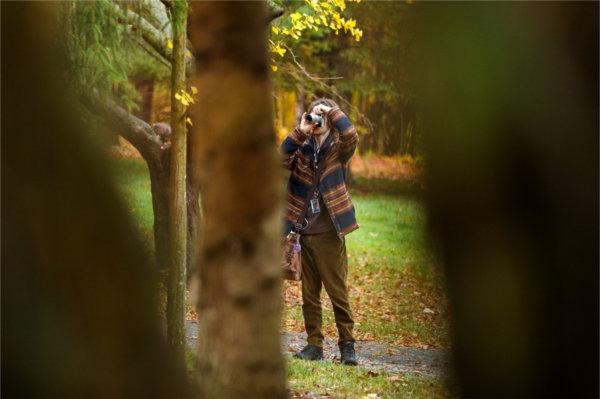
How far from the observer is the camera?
28.4 feet

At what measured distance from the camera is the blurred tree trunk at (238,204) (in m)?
3.47

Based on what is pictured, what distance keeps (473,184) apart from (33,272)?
1.24 metres

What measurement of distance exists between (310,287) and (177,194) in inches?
55.3

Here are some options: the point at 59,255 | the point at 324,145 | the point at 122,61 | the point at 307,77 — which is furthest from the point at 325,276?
the point at 59,255

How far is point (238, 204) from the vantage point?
137 inches

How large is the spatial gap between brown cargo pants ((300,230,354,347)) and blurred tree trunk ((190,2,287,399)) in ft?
16.8

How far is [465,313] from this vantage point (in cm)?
308

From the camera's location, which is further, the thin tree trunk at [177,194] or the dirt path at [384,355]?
the dirt path at [384,355]

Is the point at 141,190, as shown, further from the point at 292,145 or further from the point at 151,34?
the point at 292,145

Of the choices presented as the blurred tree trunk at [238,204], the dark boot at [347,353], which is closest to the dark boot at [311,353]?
the dark boot at [347,353]

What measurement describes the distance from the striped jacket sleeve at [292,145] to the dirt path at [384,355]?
180cm

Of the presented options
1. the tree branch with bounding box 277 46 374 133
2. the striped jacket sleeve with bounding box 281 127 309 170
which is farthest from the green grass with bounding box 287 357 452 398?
the tree branch with bounding box 277 46 374 133

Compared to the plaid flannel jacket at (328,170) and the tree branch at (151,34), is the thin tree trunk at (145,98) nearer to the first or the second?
the tree branch at (151,34)

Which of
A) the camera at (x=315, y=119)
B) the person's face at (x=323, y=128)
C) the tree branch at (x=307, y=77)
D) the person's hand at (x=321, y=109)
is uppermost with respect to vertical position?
the tree branch at (x=307, y=77)
